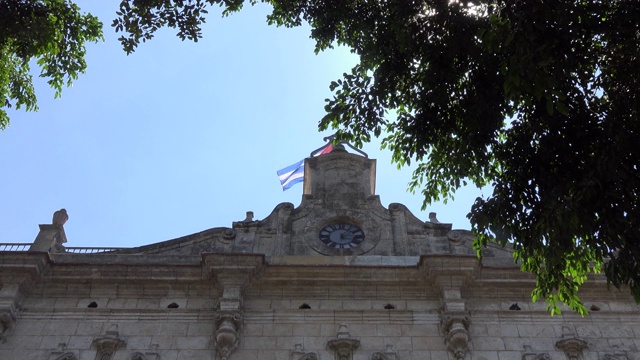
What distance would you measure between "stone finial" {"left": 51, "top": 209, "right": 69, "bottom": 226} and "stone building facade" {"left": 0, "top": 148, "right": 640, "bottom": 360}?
0.64 ft

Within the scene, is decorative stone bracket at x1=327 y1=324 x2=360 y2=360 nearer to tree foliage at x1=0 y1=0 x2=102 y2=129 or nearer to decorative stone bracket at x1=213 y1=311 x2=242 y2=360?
decorative stone bracket at x1=213 y1=311 x2=242 y2=360

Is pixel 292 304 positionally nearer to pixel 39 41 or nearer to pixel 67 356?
pixel 67 356

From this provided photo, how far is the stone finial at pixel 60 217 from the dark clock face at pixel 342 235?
19.8ft

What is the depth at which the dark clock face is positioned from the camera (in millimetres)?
17094

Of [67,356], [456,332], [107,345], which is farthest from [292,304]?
[67,356]

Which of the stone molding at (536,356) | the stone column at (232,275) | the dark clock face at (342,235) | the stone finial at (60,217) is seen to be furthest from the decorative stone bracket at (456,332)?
the stone finial at (60,217)

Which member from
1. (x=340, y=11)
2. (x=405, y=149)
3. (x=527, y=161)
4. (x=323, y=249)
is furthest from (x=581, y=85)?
(x=323, y=249)

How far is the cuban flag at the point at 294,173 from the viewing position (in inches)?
825

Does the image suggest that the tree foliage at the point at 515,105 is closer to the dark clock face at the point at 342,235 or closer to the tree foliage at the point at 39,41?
the tree foliage at the point at 39,41

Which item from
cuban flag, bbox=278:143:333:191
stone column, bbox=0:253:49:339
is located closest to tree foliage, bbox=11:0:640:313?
stone column, bbox=0:253:49:339

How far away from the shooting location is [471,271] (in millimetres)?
15242

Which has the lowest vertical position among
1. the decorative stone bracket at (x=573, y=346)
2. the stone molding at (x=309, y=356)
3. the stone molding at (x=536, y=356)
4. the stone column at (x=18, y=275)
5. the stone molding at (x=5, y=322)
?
the stone molding at (x=309, y=356)

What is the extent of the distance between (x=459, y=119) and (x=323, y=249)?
772 centimetres

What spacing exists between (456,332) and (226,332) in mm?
4418
